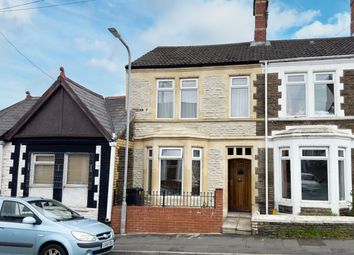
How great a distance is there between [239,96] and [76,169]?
6.99m

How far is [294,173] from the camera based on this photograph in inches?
549

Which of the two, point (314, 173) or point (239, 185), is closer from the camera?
point (314, 173)

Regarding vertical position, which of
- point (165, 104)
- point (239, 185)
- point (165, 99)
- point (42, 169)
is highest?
point (165, 99)

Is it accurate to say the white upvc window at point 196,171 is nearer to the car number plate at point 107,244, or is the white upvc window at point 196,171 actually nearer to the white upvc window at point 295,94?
the white upvc window at point 295,94

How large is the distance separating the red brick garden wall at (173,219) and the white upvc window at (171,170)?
193cm

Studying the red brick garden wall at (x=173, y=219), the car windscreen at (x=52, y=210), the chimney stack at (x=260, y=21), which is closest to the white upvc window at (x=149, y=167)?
the red brick garden wall at (x=173, y=219)

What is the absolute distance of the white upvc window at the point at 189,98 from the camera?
16.0 m

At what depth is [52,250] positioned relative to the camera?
8.55 meters

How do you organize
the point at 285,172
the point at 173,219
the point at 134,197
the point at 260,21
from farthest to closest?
the point at 260,21 < the point at 285,172 < the point at 134,197 < the point at 173,219

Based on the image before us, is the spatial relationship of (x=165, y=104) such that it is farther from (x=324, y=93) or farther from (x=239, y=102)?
(x=324, y=93)

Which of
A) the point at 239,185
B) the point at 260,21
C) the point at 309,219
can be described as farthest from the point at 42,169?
the point at 260,21

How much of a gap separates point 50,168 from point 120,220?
369cm

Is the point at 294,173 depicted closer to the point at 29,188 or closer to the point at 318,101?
the point at 318,101

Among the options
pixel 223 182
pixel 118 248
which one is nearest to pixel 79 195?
pixel 118 248
